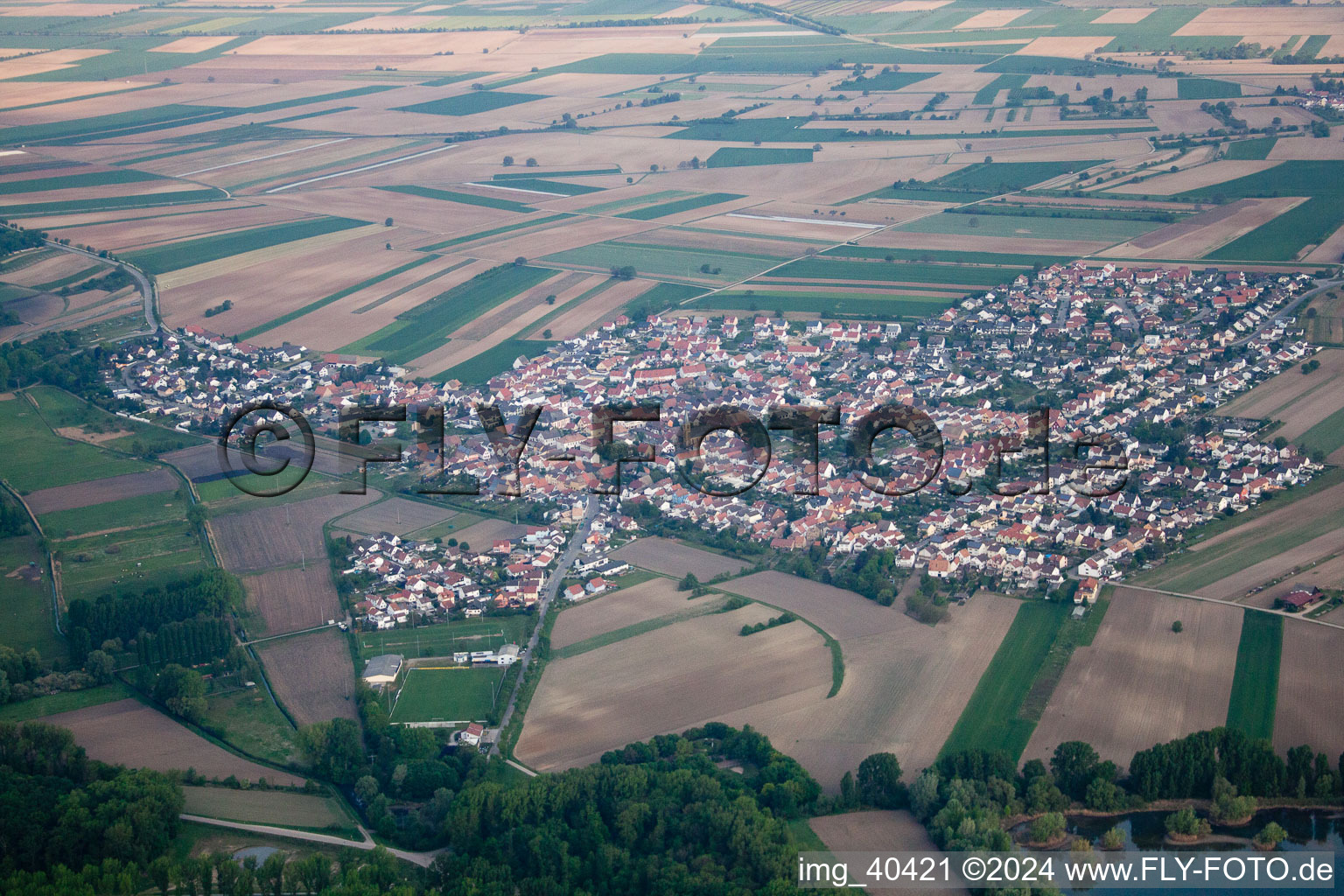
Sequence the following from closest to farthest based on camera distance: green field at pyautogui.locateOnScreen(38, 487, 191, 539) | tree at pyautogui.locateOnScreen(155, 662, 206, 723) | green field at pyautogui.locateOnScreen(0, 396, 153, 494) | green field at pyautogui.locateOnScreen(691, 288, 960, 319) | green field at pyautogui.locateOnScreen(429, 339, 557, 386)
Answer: tree at pyautogui.locateOnScreen(155, 662, 206, 723) → green field at pyautogui.locateOnScreen(38, 487, 191, 539) → green field at pyautogui.locateOnScreen(0, 396, 153, 494) → green field at pyautogui.locateOnScreen(429, 339, 557, 386) → green field at pyautogui.locateOnScreen(691, 288, 960, 319)

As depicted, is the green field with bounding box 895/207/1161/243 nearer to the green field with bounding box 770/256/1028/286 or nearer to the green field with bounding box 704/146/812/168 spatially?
the green field with bounding box 770/256/1028/286

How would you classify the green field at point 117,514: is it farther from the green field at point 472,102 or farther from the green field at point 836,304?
the green field at point 472,102

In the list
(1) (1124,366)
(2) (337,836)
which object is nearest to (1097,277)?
(1) (1124,366)

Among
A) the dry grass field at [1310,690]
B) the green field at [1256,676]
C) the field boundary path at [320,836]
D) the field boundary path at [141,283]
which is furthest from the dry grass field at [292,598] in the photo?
the field boundary path at [141,283]

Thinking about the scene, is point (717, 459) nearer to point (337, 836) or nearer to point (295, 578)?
point (295, 578)

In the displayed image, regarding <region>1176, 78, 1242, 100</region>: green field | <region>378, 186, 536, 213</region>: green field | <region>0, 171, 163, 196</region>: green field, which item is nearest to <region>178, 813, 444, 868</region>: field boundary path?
<region>378, 186, 536, 213</region>: green field

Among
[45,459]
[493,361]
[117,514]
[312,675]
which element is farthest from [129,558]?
[493,361]
